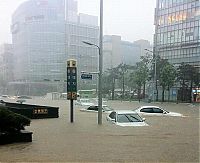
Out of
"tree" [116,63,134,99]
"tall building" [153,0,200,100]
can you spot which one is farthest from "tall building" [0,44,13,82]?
"tall building" [153,0,200,100]

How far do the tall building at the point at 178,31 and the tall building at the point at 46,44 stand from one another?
21.1 metres

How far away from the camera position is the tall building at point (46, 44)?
63.5 meters

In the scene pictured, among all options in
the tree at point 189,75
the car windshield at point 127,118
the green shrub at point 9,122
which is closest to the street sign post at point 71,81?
the car windshield at point 127,118

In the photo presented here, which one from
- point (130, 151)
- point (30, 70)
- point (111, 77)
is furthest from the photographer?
point (30, 70)

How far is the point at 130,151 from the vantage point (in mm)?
11062

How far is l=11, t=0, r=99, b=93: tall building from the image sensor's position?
208 ft

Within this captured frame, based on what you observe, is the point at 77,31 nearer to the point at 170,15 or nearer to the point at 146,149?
the point at 170,15

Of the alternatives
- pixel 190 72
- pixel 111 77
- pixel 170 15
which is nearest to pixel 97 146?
pixel 190 72

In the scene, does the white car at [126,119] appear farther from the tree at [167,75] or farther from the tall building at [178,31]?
the tall building at [178,31]

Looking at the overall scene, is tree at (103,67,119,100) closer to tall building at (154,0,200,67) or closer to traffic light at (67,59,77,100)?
tall building at (154,0,200,67)

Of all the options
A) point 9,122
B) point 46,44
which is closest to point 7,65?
point 46,44

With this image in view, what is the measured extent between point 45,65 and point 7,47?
36039 millimetres

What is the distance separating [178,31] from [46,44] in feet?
110

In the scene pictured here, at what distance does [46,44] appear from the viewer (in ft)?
302
